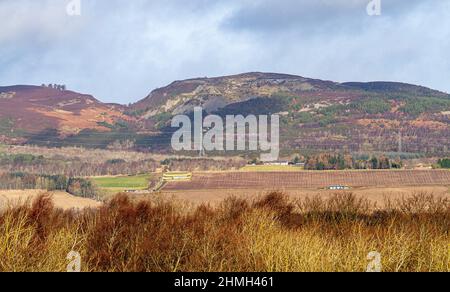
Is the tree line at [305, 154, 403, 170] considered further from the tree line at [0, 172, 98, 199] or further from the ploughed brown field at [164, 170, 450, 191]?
the tree line at [0, 172, 98, 199]

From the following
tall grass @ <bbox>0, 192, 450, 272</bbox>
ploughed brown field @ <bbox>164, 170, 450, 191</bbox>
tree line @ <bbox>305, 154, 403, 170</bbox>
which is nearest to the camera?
tall grass @ <bbox>0, 192, 450, 272</bbox>

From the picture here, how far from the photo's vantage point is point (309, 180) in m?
148

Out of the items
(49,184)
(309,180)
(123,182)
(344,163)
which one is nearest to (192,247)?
(49,184)

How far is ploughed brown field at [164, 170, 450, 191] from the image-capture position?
13762cm

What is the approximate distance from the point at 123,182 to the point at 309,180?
44604 millimetres

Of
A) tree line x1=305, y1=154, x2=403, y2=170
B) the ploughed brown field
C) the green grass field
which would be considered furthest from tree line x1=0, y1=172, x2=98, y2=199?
tree line x1=305, y1=154, x2=403, y2=170

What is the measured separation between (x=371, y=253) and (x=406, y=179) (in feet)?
422

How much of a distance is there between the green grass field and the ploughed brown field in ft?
31.9

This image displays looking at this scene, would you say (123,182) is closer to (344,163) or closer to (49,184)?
(49,184)

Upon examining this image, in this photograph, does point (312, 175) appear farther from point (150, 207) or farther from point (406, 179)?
Answer: point (150, 207)

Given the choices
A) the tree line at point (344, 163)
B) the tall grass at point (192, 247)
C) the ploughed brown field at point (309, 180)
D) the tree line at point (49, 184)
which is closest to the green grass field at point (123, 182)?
the tree line at point (49, 184)
